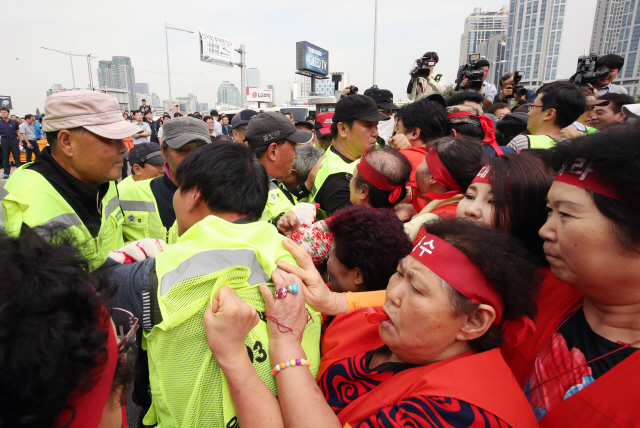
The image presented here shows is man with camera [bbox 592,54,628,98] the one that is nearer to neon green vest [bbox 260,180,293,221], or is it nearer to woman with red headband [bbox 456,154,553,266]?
woman with red headband [bbox 456,154,553,266]

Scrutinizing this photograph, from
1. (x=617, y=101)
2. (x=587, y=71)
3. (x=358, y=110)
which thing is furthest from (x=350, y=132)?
(x=587, y=71)

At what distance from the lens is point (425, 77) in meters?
5.81

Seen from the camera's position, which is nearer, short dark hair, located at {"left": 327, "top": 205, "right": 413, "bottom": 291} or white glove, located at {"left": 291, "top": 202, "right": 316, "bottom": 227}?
short dark hair, located at {"left": 327, "top": 205, "right": 413, "bottom": 291}

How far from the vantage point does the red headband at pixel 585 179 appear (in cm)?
107

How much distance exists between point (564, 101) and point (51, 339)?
3987 millimetres

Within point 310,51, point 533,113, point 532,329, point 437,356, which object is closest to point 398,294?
point 437,356

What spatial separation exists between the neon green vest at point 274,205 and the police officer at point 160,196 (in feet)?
2.53

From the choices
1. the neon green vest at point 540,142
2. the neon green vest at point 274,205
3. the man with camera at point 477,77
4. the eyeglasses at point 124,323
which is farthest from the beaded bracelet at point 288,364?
the man with camera at point 477,77

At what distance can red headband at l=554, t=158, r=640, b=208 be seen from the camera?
1070 millimetres

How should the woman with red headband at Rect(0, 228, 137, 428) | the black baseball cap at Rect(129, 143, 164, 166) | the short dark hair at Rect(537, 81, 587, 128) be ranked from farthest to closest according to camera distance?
the black baseball cap at Rect(129, 143, 164, 166)
the short dark hair at Rect(537, 81, 587, 128)
the woman with red headband at Rect(0, 228, 137, 428)

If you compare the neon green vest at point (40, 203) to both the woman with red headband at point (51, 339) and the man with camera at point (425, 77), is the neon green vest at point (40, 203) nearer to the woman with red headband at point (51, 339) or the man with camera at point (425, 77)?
the woman with red headband at point (51, 339)

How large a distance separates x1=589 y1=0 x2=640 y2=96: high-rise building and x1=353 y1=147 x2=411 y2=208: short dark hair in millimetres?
76354

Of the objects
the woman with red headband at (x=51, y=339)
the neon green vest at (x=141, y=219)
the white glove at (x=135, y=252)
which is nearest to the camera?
the woman with red headband at (x=51, y=339)

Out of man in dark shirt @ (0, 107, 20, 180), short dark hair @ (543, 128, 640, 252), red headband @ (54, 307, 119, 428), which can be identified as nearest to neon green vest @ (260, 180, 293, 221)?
red headband @ (54, 307, 119, 428)
